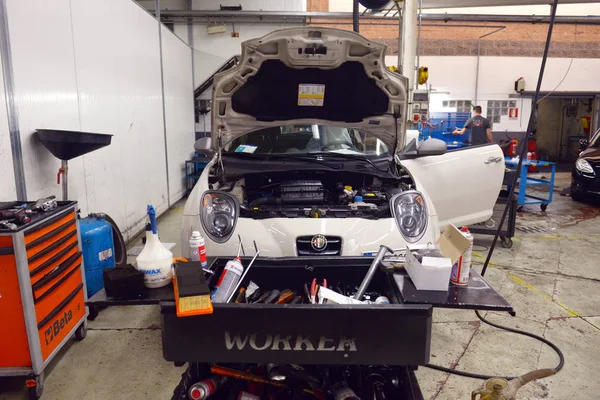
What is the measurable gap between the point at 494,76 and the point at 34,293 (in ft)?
36.7

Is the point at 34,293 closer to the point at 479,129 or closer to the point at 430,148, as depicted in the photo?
the point at 430,148

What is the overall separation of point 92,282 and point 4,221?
1.01 meters

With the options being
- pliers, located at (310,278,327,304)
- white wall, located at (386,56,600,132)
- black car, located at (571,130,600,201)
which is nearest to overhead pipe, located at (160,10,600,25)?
white wall, located at (386,56,600,132)

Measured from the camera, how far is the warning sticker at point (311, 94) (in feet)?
9.05

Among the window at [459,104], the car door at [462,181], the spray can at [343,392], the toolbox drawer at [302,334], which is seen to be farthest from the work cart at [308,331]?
the window at [459,104]

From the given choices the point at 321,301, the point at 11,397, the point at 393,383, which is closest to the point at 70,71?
the point at 11,397

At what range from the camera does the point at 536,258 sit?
13.9ft

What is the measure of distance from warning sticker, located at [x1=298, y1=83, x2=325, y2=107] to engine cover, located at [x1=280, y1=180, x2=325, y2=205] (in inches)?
21.8

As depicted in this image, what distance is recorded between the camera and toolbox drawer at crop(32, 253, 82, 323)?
201 centimetres

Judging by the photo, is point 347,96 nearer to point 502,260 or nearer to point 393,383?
point 393,383

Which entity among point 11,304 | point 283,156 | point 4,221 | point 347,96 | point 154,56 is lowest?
point 11,304

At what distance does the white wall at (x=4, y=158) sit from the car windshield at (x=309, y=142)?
1437mm

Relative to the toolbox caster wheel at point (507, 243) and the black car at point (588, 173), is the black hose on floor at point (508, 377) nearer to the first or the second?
the toolbox caster wheel at point (507, 243)

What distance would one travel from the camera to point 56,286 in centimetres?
218
